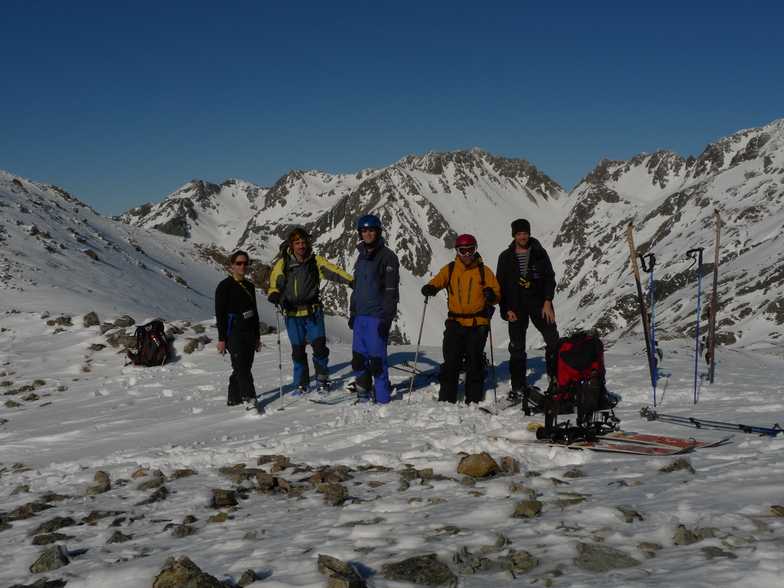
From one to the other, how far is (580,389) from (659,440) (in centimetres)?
115

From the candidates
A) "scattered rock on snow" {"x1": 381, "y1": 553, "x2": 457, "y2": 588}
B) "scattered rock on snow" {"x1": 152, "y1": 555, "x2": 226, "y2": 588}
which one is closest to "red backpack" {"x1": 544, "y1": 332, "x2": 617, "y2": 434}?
"scattered rock on snow" {"x1": 381, "y1": 553, "x2": 457, "y2": 588}

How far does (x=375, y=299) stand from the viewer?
959 cm

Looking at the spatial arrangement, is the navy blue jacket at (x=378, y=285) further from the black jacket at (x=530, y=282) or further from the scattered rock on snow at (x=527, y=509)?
the scattered rock on snow at (x=527, y=509)

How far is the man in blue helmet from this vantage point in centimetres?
953

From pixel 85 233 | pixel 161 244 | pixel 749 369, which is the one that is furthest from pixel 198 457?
pixel 161 244

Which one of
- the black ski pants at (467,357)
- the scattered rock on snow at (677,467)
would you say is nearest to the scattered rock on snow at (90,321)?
the black ski pants at (467,357)

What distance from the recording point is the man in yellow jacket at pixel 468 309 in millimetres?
9211

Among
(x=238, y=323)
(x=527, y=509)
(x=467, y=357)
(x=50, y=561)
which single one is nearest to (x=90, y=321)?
(x=238, y=323)

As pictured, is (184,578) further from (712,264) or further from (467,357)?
(712,264)

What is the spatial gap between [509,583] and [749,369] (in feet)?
44.1

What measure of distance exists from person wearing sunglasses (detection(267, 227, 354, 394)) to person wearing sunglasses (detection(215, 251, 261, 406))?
59 centimetres

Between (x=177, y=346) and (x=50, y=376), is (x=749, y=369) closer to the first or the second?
(x=177, y=346)

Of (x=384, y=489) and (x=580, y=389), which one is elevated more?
(x=580, y=389)

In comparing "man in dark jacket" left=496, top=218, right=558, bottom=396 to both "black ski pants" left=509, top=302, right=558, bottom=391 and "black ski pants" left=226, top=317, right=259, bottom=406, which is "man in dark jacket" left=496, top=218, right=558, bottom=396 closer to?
"black ski pants" left=509, top=302, right=558, bottom=391
